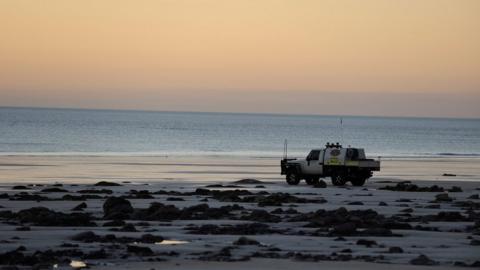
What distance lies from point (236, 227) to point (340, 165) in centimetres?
2245

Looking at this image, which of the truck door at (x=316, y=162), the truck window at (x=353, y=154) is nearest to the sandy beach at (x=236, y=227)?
the truck door at (x=316, y=162)

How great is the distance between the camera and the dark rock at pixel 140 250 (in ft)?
71.5

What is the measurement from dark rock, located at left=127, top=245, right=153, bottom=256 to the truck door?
2788 centimetres

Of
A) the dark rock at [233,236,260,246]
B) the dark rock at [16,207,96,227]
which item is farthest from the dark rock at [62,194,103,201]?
the dark rock at [233,236,260,246]

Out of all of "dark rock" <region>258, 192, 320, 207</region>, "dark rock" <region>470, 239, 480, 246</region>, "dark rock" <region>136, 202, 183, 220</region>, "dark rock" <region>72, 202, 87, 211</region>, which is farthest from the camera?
"dark rock" <region>258, 192, 320, 207</region>

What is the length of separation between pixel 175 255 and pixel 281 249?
264 centimetres

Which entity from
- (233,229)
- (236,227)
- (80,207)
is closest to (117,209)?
(80,207)

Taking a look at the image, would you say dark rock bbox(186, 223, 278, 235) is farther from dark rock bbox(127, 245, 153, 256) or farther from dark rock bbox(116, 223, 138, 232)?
dark rock bbox(127, 245, 153, 256)

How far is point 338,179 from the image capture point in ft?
162

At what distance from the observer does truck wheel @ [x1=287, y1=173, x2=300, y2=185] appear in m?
50.6

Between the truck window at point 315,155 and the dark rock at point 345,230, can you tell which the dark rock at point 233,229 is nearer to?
the dark rock at point 345,230

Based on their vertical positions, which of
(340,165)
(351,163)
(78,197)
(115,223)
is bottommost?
(78,197)

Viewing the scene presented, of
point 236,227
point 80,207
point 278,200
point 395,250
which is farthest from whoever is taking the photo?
point 278,200

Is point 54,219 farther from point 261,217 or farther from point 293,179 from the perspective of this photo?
point 293,179
